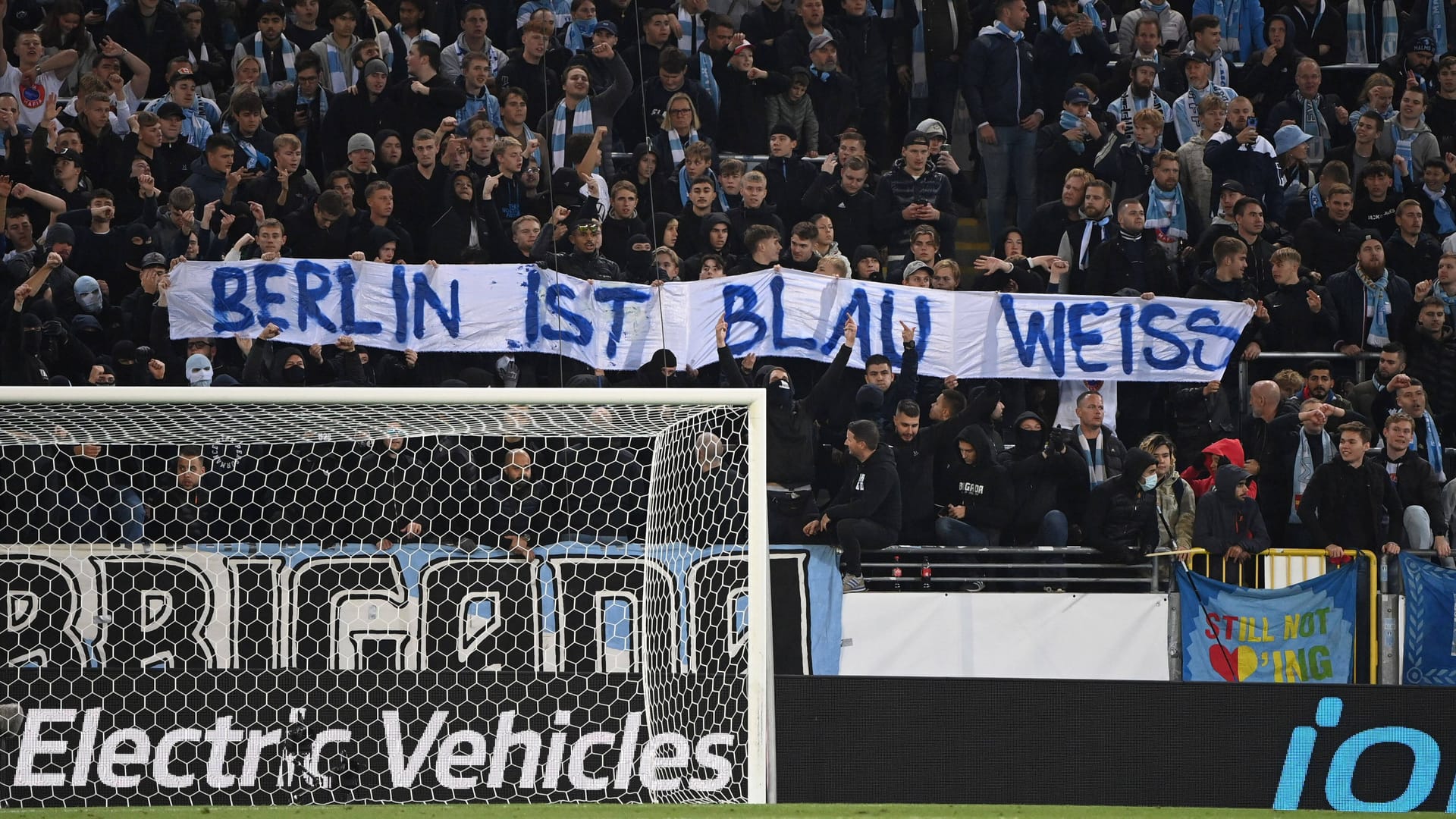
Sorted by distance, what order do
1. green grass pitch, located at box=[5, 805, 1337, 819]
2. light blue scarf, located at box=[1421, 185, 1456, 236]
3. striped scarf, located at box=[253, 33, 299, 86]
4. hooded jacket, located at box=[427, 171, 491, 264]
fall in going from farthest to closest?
light blue scarf, located at box=[1421, 185, 1456, 236], striped scarf, located at box=[253, 33, 299, 86], hooded jacket, located at box=[427, 171, 491, 264], green grass pitch, located at box=[5, 805, 1337, 819]

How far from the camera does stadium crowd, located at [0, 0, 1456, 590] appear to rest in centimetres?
1030

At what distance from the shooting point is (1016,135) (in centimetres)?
1298

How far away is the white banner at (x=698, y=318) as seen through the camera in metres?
10.8

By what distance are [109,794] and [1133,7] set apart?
10654mm

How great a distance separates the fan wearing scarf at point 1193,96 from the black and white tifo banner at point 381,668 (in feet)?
16.8

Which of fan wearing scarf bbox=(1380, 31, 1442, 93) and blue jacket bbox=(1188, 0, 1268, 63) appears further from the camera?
blue jacket bbox=(1188, 0, 1268, 63)

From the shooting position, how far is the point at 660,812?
741cm

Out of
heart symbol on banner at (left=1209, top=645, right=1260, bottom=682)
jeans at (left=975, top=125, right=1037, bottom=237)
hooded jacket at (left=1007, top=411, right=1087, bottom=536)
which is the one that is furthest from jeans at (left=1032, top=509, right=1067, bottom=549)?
jeans at (left=975, top=125, right=1037, bottom=237)

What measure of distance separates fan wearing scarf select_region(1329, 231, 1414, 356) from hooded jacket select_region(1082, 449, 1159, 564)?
2.44 meters

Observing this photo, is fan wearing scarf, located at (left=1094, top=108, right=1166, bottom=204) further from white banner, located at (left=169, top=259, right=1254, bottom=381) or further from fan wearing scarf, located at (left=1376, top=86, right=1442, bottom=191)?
fan wearing scarf, located at (left=1376, top=86, right=1442, bottom=191)

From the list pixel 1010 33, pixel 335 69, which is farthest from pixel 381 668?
pixel 1010 33

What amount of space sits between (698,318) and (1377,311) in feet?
15.5

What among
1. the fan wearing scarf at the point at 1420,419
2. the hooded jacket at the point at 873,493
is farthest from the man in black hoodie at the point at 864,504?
the fan wearing scarf at the point at 1420,419

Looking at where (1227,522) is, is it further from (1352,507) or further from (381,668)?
(381,668)
